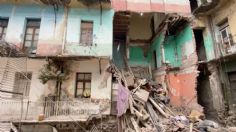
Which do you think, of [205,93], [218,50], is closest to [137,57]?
[205,93]

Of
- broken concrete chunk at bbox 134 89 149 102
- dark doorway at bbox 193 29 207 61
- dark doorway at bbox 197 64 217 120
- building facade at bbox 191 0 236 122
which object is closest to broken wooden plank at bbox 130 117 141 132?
broken concrete chunk at bbox 134 89 149 102

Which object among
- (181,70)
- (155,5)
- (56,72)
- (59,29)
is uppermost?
(155,5)

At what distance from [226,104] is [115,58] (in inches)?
335

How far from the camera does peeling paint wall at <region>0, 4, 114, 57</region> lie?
38.9 ft

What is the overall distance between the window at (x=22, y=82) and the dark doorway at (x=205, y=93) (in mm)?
11643

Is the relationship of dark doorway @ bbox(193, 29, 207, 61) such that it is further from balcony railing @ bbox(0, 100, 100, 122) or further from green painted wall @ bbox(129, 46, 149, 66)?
balcony railing @ bbox(0, 100, 100, 122)

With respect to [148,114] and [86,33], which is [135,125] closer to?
[148,114]

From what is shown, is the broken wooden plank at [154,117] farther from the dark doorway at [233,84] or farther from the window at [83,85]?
the dark doorway at [233,84]

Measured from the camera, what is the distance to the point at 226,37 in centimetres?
1341

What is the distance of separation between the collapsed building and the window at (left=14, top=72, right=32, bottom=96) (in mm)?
53

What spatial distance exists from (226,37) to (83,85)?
1007cm

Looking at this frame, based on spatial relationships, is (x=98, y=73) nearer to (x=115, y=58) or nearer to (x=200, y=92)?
(x=115, y=58)

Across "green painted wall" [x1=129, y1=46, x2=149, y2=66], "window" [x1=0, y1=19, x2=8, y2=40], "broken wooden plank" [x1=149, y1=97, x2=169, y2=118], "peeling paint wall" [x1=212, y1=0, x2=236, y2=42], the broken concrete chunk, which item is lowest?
"broken wooden plank" [x1=149, y1=97, x2=169, y2=118]

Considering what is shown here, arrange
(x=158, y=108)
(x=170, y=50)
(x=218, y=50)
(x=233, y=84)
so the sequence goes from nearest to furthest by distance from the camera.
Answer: (x=158, y=108) → (x=233, y=84) → (x=218, y=50) → (x=170, y=50)
